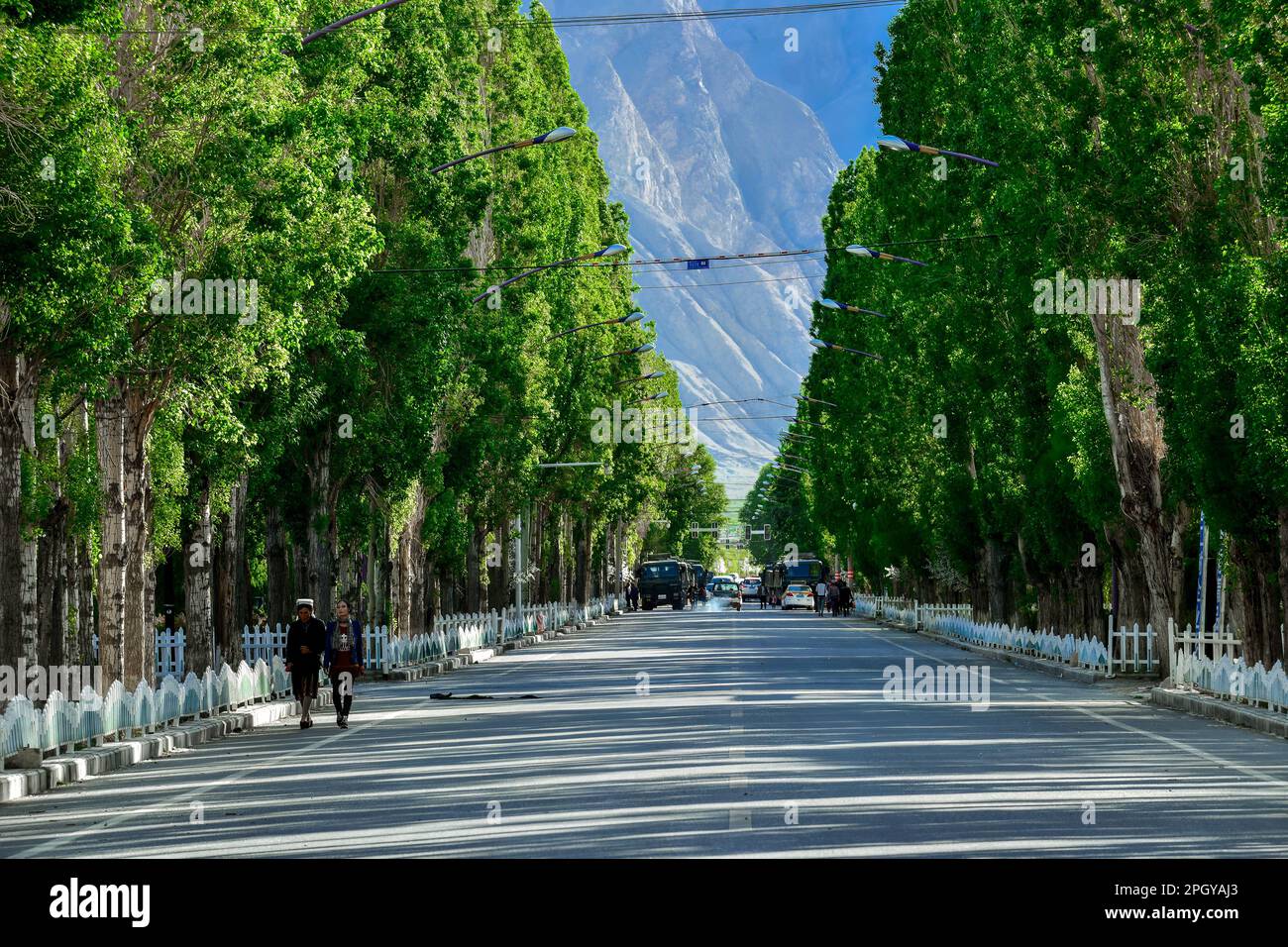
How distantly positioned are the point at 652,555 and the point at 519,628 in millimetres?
125870

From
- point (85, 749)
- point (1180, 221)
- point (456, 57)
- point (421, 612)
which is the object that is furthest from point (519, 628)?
point (85, 749)

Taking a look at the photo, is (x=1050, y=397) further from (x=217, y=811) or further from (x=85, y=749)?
(x=217, y=811)

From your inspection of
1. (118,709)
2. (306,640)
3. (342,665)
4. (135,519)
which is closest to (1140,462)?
(342,665)

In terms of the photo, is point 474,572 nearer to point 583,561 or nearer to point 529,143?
point 529,143

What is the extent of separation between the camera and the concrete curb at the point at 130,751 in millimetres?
18719

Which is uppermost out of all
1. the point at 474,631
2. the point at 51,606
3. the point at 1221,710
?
the point at 51,606

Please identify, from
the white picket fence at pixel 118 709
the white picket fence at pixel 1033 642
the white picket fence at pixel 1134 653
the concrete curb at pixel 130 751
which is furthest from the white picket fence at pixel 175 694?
the white picket fence at pixel 1134 653

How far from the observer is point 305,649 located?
2673 centimetres

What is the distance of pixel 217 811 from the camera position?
15961 mm

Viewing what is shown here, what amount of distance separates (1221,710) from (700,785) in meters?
12.5

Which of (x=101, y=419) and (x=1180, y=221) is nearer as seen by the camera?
(x=101, y=419)

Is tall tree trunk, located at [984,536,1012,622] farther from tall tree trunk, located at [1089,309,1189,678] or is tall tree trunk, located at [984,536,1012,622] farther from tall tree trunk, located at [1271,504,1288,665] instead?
tall tree trunk, located at [1271,504,1288,665]

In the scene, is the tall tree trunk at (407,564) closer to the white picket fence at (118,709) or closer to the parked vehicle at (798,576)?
the white picket fence at (118,709)

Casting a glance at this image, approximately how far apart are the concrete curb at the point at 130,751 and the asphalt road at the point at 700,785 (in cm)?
34
